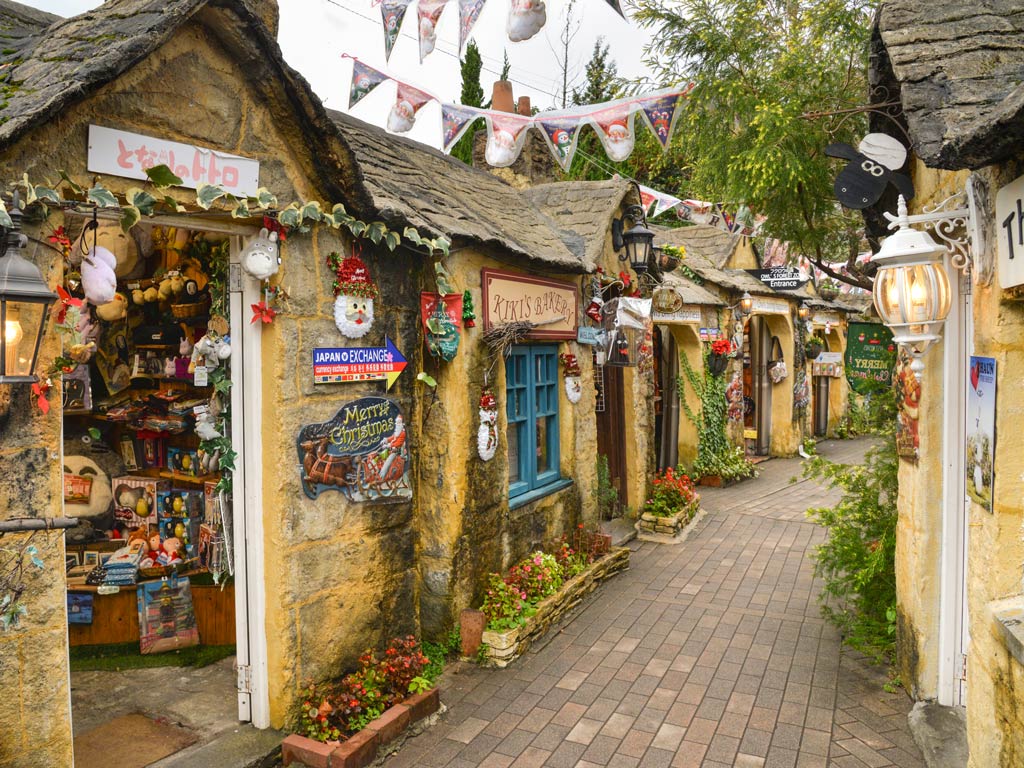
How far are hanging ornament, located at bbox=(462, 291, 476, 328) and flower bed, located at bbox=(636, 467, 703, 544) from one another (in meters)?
4.47

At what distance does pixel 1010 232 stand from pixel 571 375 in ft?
15.3

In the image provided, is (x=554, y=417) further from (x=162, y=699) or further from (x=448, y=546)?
(x=162, y=699)

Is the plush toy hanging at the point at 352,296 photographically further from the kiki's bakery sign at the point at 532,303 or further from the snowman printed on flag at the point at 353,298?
the kiki's bakery sign at the point at 532,303

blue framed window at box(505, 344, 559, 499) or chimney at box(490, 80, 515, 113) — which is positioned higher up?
chimney at box(490, 80, 515, 113)

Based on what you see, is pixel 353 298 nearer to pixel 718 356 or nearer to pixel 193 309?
pixel 193 309

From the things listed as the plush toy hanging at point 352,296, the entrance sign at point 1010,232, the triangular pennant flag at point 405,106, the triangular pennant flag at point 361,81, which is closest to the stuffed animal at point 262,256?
the plush toy hanging at point 352,296

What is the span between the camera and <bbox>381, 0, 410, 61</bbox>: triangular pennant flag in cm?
696

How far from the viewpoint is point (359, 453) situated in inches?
184

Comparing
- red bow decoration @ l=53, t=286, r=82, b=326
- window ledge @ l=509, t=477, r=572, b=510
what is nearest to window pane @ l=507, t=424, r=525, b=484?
window ledge @ l=509, t=477, r=572, b=510

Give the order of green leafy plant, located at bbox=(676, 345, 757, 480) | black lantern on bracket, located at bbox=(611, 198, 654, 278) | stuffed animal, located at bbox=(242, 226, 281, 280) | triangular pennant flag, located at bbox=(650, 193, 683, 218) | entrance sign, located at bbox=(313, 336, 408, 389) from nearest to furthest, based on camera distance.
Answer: stuffed animal, located at bbox=(242, 226, 281, 280), entrance sign, located at bbox=(313, 336, 408, 389), black lantern on bracket, located at bbox=(611, 198, 654, 278), triangular pennant flag, located at bbox=(650, 193, 683, 218), green leafy plant, located at bbox=(676, 345, 757, 480)

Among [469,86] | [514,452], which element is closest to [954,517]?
[514,452]

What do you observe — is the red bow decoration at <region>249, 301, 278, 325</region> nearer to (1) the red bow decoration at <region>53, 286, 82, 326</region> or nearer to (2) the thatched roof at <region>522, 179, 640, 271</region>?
(1) the red bow decoration at <region>53, 286, 82, 326</region>

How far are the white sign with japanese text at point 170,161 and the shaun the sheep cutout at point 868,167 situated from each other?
11.0 feet

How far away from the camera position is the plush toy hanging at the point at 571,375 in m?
7.32
